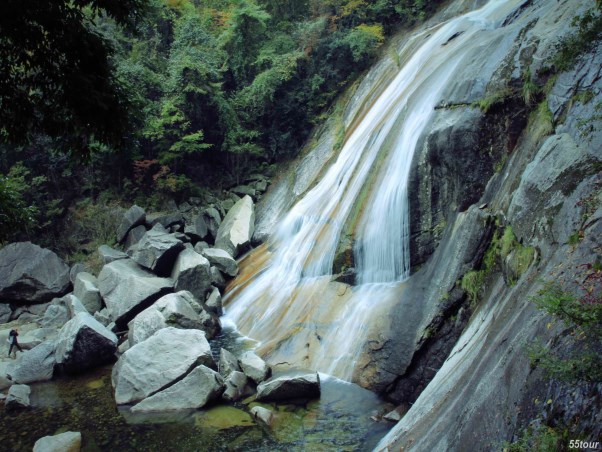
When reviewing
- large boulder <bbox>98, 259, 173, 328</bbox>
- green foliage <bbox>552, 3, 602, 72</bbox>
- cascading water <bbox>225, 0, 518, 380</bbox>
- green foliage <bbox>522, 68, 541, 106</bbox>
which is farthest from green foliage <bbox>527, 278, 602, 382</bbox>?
large boulder <bbox>98, 259, 173, 328</bbox>

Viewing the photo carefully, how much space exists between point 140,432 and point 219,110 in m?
16.5

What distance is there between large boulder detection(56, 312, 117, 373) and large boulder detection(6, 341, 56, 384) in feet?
0.74

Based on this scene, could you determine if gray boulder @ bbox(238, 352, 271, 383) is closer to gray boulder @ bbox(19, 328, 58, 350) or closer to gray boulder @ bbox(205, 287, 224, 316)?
gray boulder @ bbox(205, 287, 224, 316)

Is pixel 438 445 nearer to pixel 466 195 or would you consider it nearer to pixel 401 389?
pixel 401 389

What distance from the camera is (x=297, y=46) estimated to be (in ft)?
75.1

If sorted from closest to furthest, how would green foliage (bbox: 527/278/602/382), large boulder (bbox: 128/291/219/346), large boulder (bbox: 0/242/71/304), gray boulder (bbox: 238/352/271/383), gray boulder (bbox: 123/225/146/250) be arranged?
green foliage (bbox: 527/278/602/382), gray boulder (bbox: 238/352/271/383), large boulder (bbox: 128/291/219/346), large boulder (bbox: 0/242/71/304), gray boulder (bbox: 123/225/146/250)

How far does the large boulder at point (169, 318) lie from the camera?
39.9ft

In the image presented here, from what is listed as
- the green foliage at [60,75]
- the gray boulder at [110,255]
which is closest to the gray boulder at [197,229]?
the gray boulder at [110,255]

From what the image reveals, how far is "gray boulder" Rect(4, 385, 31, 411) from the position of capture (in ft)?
32.1

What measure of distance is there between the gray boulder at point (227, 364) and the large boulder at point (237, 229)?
24.4 feet

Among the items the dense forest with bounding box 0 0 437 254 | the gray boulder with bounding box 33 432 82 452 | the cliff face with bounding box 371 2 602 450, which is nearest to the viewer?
the cliff face with bounding box 371 2 602 450

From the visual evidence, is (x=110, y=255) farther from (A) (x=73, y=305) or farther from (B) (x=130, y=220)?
(A) (x=73, y=305)

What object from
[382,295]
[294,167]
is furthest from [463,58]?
[294,167]

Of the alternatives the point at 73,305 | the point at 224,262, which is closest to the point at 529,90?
the point at 224,262
